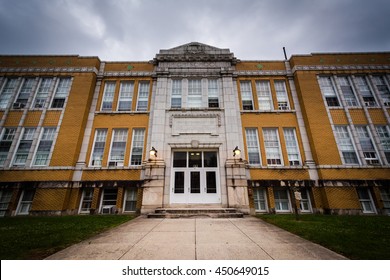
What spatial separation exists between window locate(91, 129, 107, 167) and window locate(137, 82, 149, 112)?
333cm

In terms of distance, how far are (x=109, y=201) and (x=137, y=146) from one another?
4.15 metres

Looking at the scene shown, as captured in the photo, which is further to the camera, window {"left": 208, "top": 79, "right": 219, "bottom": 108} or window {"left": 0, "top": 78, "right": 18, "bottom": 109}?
window {"left": 208, "top": 79, "right": 219, "bottom": 108}

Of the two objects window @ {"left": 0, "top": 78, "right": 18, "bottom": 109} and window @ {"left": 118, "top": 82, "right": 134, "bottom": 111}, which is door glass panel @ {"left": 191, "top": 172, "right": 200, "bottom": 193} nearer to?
window @ {"left": 118, "top": 82, "right": 134, "bottom": 111}

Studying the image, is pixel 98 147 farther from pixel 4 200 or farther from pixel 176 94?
pixel 176 94

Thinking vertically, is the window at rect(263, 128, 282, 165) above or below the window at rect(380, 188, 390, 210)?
above

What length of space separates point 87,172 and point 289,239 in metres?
12.3

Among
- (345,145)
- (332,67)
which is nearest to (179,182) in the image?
(345,145)

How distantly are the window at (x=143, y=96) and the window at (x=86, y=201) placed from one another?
23.0ft

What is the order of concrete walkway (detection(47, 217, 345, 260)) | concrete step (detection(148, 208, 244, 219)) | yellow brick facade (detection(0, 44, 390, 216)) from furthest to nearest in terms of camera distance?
yellow brick facade (detection(0, 44, 390, 216)), concrete step (detection(148, 208, 244, 219)), concrete walkway (detection(47, 217, 345, 260))

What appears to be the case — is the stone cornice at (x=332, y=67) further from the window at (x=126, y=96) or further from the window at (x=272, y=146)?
the window at (x=126, y=96)

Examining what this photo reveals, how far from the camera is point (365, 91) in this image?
13.7 metres

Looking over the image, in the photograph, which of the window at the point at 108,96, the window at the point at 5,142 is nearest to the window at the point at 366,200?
the window at the point at 108,96

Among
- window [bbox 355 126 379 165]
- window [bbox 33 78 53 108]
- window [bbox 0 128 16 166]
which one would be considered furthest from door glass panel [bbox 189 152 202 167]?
window [bbox 0 128 16 166]

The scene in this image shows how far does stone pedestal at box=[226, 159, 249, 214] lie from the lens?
10477mm
